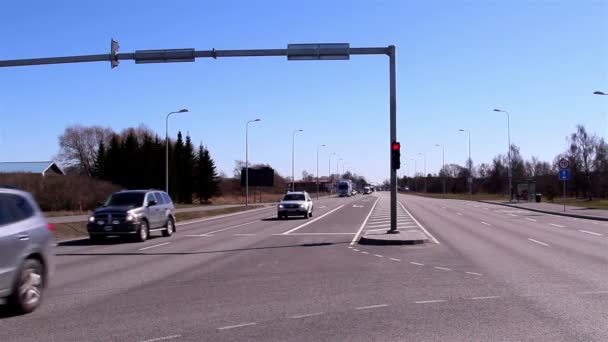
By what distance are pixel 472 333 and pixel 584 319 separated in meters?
1.79

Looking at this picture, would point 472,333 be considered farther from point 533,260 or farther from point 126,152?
point 126,152

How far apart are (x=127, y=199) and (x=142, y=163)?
5199cm

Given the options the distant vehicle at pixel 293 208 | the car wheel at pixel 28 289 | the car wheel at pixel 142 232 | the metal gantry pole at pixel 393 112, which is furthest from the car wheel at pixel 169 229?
the car wheel at pixel 28 289

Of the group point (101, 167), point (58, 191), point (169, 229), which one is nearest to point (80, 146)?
point (101, 167)

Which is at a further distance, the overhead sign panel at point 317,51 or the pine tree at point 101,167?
the pine tree at point 101,167

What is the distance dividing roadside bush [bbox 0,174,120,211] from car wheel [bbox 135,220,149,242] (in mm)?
22948

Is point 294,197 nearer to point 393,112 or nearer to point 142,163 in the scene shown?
point 393,112

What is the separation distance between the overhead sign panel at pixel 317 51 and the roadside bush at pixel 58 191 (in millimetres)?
28607

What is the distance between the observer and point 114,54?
19562mm

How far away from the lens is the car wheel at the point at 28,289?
28.2 ft

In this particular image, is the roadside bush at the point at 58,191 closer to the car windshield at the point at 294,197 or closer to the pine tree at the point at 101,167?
the car windshield at the point at 294,197

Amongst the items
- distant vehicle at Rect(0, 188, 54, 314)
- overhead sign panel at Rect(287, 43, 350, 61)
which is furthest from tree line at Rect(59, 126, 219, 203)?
distant vehicle at Rect(0, 188, 54, 314)

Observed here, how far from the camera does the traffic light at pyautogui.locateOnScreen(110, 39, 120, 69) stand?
19578 mm

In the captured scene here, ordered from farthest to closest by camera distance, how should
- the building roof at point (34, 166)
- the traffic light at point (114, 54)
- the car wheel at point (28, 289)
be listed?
the building roof at point (34, 166), the traffic light at point (114, 54), the car wheel at point (28, 289)
